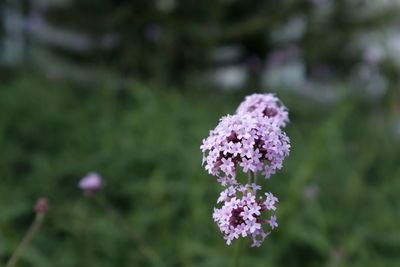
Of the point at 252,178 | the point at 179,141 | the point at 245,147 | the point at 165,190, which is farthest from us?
the point at 179,141

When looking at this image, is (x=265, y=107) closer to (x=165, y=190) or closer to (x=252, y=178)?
(x=252, y=178)

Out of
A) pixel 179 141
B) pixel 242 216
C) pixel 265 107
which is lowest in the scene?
pixel 242 216

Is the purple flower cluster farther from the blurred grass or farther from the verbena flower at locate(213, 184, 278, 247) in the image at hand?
the blurred grass

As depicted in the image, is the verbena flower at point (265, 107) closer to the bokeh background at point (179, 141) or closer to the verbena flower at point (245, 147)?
the verbena flower at point (245, 147)

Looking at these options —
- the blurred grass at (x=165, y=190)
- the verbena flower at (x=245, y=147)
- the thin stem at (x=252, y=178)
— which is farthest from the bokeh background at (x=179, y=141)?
the verbena flower at (x=245, y=147)

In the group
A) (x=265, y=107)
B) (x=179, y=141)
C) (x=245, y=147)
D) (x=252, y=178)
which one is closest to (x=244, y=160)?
(x=245, y=147)

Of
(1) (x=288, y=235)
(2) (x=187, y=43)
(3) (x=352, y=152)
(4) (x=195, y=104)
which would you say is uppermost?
(2) (x=187, y=43)

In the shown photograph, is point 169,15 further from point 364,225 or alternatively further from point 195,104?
point 364,225

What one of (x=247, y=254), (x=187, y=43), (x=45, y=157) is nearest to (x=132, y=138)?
(x=45, y=157)
